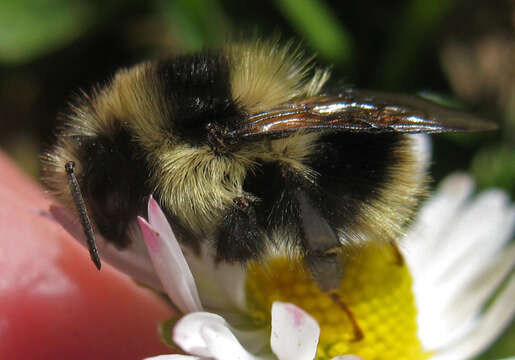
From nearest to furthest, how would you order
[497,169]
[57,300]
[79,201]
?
[79,201], [57,300], [497,169]

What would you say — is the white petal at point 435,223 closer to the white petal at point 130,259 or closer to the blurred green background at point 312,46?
the blurred green background at point 312,46

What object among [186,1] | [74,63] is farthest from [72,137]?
[74,63]

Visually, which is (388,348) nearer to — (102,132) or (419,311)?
(419,311)

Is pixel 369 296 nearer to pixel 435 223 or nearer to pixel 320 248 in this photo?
pixel 320 248

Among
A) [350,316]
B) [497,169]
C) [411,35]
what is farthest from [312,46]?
[350,316]

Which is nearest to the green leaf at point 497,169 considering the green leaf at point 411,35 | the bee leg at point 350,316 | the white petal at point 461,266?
the white petal at point 461,266

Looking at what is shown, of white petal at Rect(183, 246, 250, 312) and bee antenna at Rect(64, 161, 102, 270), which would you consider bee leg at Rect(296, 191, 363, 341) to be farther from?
bee antenna at Rect(64, 161, 102, 270)

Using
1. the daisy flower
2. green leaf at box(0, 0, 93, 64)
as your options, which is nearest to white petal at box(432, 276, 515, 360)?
the daisy flower
